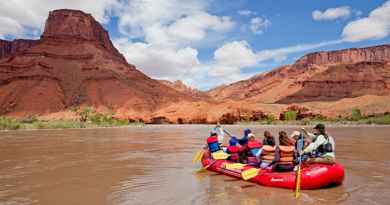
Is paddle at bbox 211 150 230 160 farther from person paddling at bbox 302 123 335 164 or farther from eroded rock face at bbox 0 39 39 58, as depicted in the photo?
eroded rock face at bbox 0 39 39 58

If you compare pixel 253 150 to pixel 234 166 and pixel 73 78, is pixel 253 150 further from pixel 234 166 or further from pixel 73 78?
pixel 73 78

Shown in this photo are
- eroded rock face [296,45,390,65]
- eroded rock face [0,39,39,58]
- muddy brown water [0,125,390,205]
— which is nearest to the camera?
muddy brown water [0,125,390,205]

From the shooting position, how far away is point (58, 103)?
82438 millimetres

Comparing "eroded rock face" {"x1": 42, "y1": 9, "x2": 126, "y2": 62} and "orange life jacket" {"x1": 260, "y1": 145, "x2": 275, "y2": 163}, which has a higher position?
"eroded rock face" {"x1": 42, "y1": 9, "x2": 126, "y2": 62}

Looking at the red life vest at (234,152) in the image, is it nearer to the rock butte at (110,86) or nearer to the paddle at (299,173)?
the paddle at (299,173)

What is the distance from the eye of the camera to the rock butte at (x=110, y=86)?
254 ft

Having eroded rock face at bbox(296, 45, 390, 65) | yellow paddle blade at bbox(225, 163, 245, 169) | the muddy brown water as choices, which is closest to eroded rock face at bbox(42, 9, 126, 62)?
eroded rock face at bbox(296, 45, 390, 65)

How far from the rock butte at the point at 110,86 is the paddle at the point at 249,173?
59.7 meters

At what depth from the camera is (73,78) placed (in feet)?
299

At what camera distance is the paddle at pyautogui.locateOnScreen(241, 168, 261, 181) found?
33.0 feet

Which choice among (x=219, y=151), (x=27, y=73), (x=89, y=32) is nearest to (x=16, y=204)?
(x=219, y=151)

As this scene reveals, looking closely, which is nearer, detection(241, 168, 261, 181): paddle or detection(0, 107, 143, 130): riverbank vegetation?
detection(241, 168, 261, 181): paddle

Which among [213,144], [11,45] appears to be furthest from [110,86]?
[213,144]

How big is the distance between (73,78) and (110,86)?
1006cm
